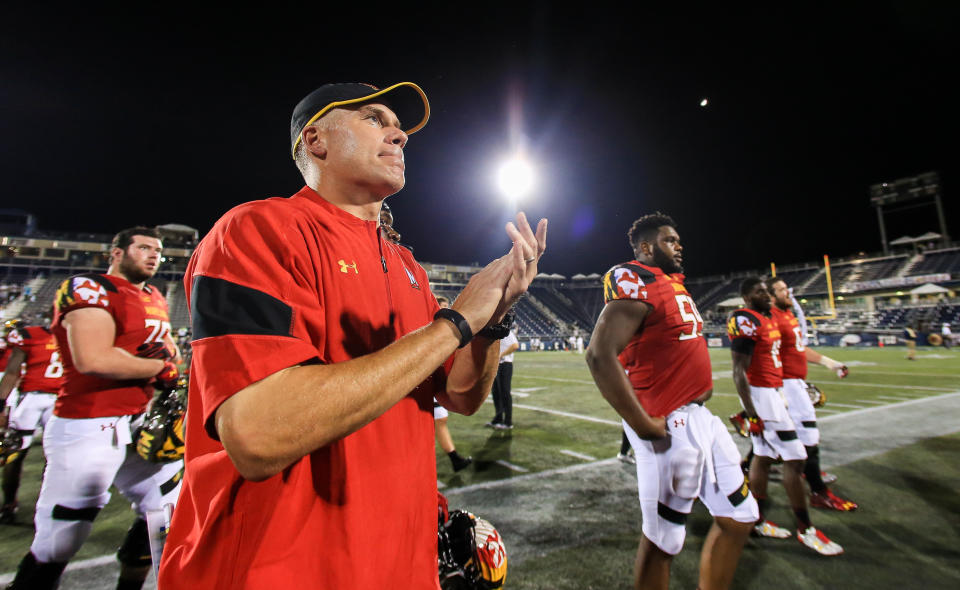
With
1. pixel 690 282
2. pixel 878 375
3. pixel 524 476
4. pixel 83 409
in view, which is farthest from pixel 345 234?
pixel 690 282

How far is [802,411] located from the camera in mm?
5199

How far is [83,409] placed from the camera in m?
3.06

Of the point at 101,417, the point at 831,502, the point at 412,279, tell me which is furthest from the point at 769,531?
the point at 101,417

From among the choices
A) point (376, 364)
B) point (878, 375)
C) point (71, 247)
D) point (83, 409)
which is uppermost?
point (71, 247)

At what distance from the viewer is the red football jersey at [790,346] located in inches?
211

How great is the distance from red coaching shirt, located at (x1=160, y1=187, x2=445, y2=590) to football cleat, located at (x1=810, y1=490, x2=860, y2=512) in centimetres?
524

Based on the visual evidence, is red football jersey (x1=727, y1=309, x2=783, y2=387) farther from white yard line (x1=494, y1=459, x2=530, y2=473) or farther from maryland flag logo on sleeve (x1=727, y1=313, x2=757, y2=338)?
white yard line (x1=494, y1=459, x2=530, y2=473)

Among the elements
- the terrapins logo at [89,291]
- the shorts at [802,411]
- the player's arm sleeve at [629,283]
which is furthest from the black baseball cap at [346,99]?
the shorts at [802,411]

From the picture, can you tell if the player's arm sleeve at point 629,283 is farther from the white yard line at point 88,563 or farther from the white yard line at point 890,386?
the white yard line at point 890,386

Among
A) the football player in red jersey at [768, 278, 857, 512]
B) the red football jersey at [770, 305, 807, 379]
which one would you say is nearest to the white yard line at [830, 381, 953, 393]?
the football player in red jersey at [768, 278, 857, 512]

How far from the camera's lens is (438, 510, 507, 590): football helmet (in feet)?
5.11

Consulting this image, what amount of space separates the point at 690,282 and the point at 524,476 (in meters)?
70.3

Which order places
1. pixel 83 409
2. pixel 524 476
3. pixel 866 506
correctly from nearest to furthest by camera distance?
pixel 83 409 → pixel 866 506 → pixel 524 476

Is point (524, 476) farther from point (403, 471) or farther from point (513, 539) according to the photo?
point (403, 471)
